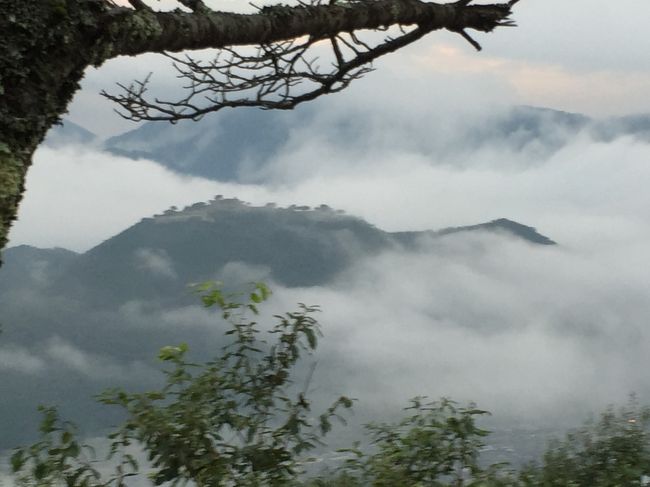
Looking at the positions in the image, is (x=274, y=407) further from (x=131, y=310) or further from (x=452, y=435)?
(x=131, y=310)

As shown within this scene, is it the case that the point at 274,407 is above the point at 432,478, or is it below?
above

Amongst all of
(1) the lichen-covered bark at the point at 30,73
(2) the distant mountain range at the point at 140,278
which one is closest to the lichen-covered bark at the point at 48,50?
(1) the lichen-covered bark at the point at 30,73

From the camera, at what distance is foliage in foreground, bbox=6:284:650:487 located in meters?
4.16

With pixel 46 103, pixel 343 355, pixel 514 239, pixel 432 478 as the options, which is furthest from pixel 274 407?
pixel 514 239

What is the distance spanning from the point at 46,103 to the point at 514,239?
91201 millimetres

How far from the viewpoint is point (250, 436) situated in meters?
4.41

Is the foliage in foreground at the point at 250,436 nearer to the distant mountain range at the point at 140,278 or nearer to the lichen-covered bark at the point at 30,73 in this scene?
the lichen-covered bark at the point at 30,73

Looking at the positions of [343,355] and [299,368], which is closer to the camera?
[299,368]

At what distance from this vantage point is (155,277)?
8938 centimetres

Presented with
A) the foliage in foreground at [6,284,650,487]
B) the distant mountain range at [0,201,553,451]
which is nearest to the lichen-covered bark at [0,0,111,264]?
the foliage in foreground at [6,284,650,487]

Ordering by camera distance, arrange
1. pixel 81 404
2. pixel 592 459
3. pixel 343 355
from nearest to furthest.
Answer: pixel 592 459 < pixel 343 355 < pixel 81 404

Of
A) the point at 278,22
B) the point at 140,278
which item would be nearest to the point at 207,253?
the point at 140,278

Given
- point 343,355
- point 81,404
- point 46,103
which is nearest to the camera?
point 46,103

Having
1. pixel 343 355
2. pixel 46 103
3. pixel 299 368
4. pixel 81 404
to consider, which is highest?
pixel 46 103
